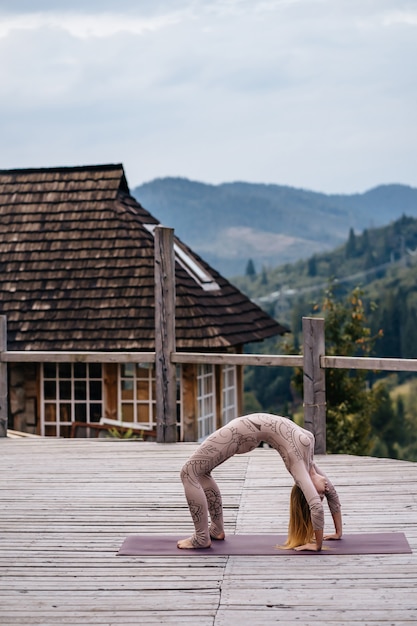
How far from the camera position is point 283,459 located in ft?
16.9

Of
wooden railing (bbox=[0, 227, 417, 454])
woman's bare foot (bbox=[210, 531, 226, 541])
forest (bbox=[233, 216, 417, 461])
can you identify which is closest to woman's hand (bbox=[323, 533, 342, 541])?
woman's bare foot (bbox=[210, 531, 226, 541])

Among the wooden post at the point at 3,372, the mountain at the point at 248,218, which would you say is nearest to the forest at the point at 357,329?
the wooden post at the point at 3,372

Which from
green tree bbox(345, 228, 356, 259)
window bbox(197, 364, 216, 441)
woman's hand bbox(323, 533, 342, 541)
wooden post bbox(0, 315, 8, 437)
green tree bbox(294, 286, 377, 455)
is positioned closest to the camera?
woman's hand bbox(323, 533, 342, 541)

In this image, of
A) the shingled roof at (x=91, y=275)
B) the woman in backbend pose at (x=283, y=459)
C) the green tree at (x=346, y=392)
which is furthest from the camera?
the green tree at (x=346, y=392)

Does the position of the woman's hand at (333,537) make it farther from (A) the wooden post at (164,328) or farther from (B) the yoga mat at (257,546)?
(A) the wooden post at (164,328)

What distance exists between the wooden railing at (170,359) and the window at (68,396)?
5.72 metres

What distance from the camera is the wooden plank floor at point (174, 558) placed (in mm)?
4285

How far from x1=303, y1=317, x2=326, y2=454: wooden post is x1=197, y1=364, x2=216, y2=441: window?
23.6 ft

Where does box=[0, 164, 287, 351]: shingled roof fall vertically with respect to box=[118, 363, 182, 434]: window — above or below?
above

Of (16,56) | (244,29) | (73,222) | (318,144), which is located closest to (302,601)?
(73,222)

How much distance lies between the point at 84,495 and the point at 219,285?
37.0 ft

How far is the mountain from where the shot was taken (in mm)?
118312

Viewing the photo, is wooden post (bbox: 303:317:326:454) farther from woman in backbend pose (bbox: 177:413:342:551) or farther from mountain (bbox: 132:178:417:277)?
mountain (bbox: 132:178:417:277)

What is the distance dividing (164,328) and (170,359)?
0.26m
